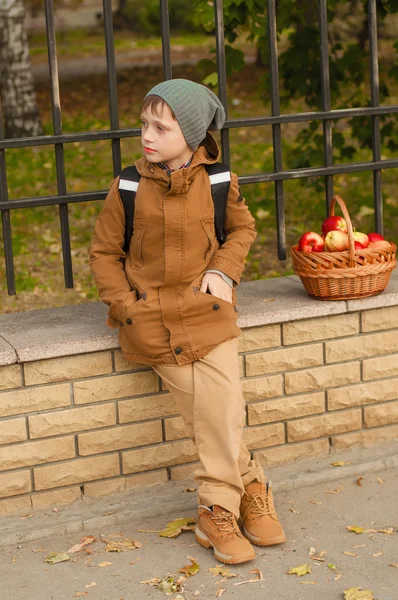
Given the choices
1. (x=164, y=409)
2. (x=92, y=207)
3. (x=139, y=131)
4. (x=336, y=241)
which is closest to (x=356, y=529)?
(x=164, y=409)

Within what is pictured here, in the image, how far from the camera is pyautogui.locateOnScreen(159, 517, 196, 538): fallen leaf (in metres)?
3.53

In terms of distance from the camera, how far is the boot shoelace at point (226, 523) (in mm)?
3365

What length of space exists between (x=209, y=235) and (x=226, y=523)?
0.96 metres

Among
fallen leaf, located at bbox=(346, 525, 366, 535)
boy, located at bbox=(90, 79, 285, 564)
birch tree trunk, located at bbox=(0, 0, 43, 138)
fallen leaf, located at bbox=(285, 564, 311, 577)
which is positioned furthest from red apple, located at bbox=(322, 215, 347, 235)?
birch tree trunk, located at bbox=(0, 0, 43, 138)

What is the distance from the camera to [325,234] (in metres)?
3.92

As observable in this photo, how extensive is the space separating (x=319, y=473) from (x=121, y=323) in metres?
1.03

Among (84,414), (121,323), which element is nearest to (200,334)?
(121,323)

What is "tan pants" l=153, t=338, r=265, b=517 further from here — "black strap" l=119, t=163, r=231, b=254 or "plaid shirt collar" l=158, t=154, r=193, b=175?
"plaid shirt collar" l=158, t=154, r=193, b=175

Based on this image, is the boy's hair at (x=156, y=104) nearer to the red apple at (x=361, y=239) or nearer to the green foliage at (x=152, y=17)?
the red apple at (x=361, y=239)

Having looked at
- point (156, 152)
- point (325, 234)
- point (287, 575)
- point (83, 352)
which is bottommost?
point (287, 575)

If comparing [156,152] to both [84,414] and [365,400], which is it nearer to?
[84,414]

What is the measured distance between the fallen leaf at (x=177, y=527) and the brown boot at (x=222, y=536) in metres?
0.09

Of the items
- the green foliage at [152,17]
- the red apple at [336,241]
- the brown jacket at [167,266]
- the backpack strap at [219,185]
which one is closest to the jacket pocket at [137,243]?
the brown jacket at [167,266]

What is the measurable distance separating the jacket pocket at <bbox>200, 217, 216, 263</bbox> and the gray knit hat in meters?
0.25
